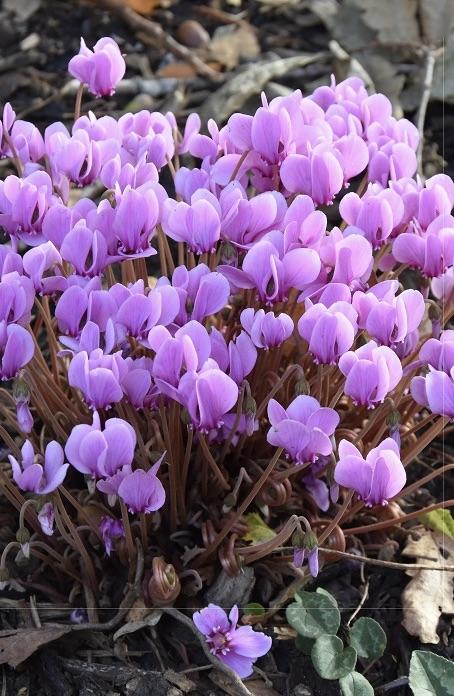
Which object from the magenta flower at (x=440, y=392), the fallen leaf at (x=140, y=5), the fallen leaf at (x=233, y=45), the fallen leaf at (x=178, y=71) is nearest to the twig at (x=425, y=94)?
the fallen leaf at (x=233, y=45)

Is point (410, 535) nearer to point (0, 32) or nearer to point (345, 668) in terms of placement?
point (345, 668)

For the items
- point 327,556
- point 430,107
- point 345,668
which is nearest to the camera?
point 345,668

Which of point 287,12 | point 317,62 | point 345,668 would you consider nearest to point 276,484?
point 345,668

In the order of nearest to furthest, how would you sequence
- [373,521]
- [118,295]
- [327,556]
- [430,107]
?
1. [118,295]
2. [327,556]
3. [373,521]
4. [430,107]

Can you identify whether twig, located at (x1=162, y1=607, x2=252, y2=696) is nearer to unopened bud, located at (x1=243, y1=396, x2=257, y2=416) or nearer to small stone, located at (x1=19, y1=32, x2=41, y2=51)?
unopened bud, located at (x1=243, y1=396, x2=257, y2=416)

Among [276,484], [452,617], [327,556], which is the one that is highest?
[276,484]

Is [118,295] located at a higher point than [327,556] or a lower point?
higher

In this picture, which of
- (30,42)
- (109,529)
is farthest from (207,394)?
(30,42)
